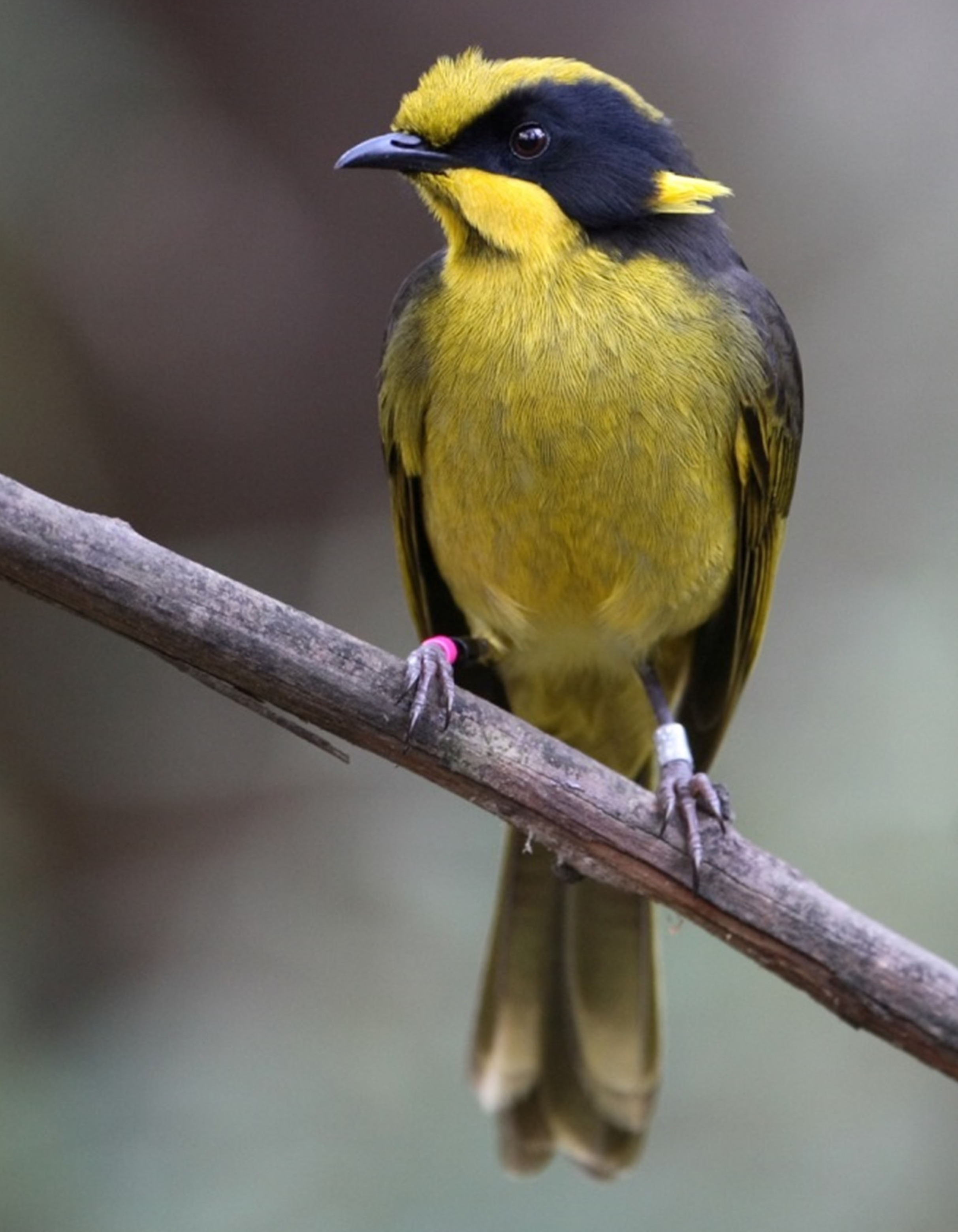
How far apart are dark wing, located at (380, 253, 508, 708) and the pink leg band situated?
9cm

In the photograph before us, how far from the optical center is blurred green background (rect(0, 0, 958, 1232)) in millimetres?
4102

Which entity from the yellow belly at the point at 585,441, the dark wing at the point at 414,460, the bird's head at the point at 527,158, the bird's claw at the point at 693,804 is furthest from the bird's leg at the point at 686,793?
the bird's head at the point at 527,158

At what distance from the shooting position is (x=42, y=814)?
211 inches

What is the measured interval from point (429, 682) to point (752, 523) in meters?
1.06

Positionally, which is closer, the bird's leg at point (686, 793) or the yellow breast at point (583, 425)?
the bird's leg at point (686, 793)

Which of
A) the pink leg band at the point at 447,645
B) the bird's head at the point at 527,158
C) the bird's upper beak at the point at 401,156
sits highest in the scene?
the bird's head at the point at 527,158

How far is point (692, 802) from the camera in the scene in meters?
3.47

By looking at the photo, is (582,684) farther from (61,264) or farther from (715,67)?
(715,67)

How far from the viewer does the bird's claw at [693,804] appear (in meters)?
3.37

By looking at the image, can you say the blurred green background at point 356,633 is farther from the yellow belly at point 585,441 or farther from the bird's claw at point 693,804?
the yellow belly at point 585,441

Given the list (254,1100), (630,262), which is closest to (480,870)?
(254,1100)

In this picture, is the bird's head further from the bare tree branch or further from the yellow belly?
the bare tree branch

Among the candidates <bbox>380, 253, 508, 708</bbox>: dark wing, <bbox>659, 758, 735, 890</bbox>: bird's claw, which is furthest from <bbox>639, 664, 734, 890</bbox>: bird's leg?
<bbox>380, 253, 508, 708</bbox>: dark wing

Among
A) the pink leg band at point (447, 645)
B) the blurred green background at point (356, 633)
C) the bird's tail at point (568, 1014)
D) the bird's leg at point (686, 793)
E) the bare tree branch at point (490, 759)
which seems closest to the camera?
the bare tree branch at point (490, 759)
